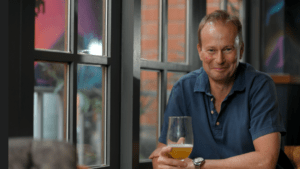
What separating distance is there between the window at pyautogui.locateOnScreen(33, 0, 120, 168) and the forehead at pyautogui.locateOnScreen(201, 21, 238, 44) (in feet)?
1.60

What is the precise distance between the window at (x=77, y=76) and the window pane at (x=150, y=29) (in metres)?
0.25

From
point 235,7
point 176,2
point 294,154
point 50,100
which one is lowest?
point 294,154

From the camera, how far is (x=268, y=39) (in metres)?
2.97

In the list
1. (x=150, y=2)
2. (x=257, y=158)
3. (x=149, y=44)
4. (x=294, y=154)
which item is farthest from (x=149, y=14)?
(x=294, y=154)

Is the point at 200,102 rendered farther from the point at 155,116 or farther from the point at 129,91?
the point at 155,116

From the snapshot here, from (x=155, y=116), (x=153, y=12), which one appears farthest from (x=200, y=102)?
(x=153, y=12)

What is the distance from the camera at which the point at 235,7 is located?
2904 mm

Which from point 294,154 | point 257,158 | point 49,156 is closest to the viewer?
point 49,156

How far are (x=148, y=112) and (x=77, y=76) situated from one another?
0.57 metres

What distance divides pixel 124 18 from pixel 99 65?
0.29 m

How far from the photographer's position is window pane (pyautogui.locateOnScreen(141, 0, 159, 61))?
191 centimetres

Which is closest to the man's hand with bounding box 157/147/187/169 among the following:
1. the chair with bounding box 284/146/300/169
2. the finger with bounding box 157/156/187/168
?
the finger with bounding box 157/156/187/168

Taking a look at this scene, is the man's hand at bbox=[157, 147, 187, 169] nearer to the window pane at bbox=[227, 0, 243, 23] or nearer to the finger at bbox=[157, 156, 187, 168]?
the finger at bbox=[157, 156, 187, 168]

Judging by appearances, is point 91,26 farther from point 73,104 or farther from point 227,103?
point 227,103
